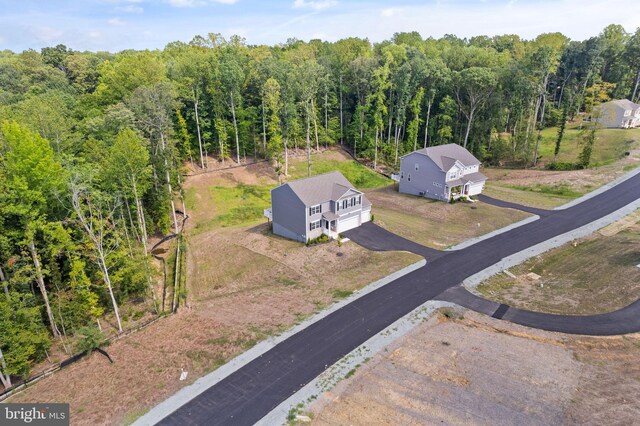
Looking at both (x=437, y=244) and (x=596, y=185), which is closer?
(x=437, y=244)

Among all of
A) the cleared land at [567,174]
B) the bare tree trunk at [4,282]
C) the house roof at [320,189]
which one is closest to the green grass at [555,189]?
the cleared land at [567,174]

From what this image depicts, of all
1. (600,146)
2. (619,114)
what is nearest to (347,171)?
(600,146)

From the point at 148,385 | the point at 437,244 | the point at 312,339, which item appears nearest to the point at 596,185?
the point at 437,244

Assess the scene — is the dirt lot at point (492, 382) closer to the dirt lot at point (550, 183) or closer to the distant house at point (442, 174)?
the distant house at point (442, 174)

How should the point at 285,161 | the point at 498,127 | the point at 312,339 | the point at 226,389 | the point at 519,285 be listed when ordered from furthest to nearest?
the point at 498,127 < the point at 285,161 < the point at 519,285 < the point at 312,339 < the point at 226,389

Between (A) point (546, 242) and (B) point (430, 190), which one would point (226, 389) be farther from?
(B) point (430, 190)

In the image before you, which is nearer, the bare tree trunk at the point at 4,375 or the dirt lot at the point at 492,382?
the dirt lot at the point at 492,382
